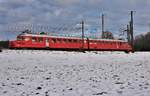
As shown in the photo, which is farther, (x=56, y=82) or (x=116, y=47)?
(x=116, y=47)

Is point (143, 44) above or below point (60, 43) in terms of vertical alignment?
below

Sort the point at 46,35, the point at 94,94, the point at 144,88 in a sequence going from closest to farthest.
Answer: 1. the point at 94,94
2. the point at 144,88
3. the point at 46,35

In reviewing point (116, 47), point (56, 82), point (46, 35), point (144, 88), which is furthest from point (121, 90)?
point (116, 47)

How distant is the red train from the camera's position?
47656 mm

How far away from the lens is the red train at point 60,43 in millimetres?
47656

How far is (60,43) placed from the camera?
53.2 meters

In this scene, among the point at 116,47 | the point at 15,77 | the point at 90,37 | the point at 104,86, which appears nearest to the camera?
the point at 104,86

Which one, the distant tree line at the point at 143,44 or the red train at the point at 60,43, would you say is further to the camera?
the distant tree line at the point at 143,44

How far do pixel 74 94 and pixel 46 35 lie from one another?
4118 centimetres

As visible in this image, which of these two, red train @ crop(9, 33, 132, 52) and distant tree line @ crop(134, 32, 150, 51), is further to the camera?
distant tree line @ crop(134, 32, 150, 51)

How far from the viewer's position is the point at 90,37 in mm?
62906

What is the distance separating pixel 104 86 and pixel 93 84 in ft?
2.20

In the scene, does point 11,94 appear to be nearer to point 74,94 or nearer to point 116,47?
point 74,94

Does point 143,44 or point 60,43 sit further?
point 143,44
